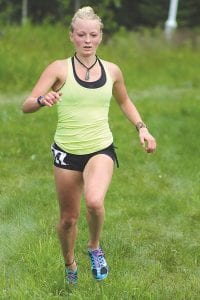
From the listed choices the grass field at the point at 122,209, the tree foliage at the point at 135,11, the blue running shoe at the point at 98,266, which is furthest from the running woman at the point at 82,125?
the tree foliage at the point at 135,11

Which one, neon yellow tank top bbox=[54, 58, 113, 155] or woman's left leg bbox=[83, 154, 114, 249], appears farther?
neon yellow tank top bbox=[54, 58, 113, 155]

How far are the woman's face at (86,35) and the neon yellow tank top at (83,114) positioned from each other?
0.50 feet

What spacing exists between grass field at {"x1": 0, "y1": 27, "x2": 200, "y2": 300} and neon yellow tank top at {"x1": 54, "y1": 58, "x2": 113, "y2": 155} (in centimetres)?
109

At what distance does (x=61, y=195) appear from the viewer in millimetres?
4605

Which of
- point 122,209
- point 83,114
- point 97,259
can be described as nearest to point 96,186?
point 83,114

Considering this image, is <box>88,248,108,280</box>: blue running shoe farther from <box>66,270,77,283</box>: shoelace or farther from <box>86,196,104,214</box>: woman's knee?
<box>86,196,104,214</box>: woman's knee

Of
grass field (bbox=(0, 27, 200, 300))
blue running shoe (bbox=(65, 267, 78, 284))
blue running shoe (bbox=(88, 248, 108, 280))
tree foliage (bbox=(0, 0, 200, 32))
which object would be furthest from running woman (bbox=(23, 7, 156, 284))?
tree foliage (bbox=(0, 0, 200, 32))

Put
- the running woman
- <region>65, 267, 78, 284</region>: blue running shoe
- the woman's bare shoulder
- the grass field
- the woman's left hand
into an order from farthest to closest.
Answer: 1. the grass field
2. <region>65, 267, 78, 284</region>: blue running shoe
3. the woman's bare shoulder
4. the woman's left hand
5. the running woman

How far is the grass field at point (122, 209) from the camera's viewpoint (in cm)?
496

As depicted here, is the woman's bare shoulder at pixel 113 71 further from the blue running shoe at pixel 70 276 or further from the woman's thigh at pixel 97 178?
the blue running shoe at pixel 70 276

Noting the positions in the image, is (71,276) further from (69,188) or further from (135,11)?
(135,11)

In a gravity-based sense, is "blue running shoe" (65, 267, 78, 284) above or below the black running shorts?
below

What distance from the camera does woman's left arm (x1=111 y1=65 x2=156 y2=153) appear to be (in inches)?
183

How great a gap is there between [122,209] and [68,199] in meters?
2.60
